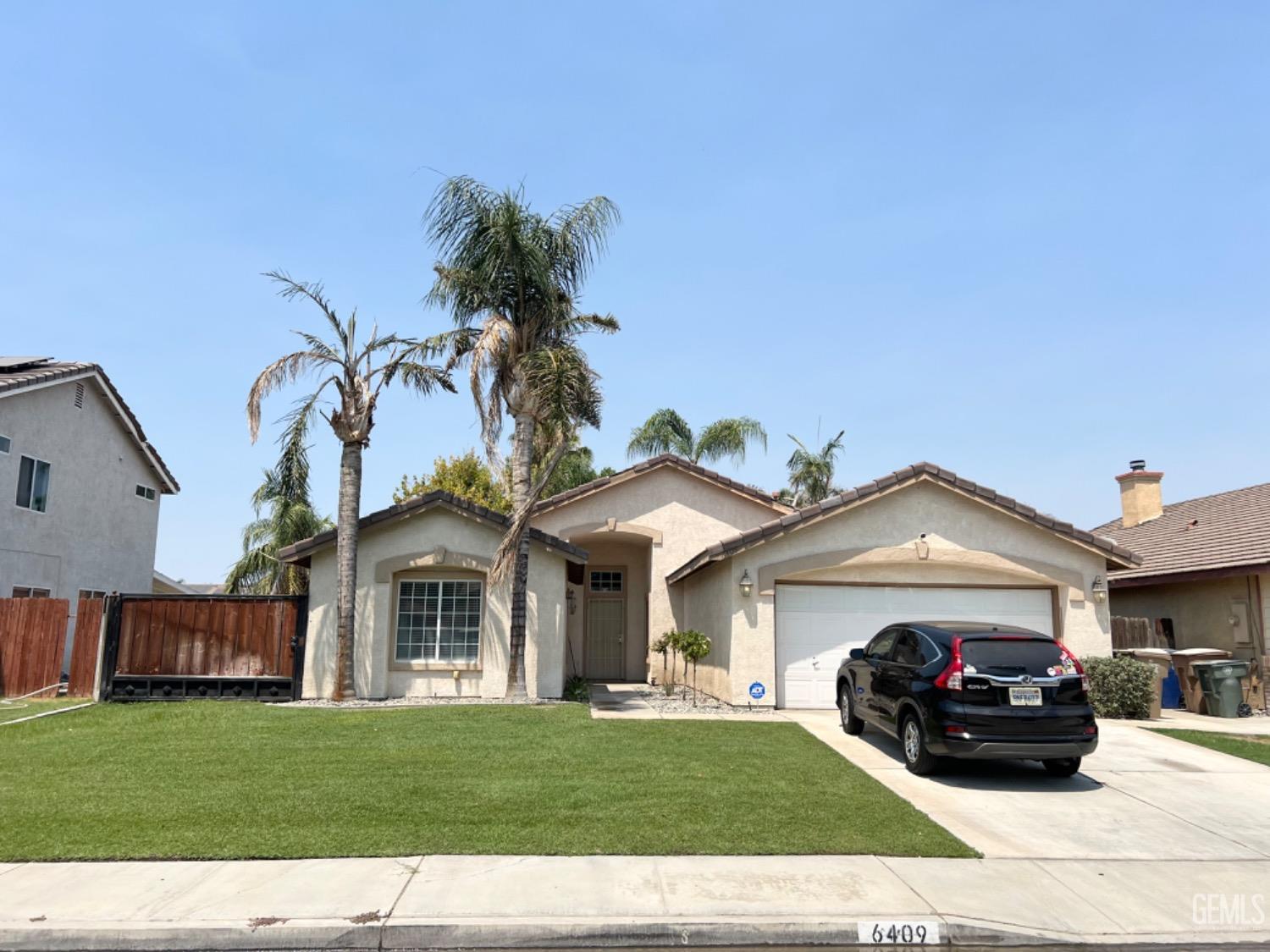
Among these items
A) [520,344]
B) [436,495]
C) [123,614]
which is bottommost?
[123,614]

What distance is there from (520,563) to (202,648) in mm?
5978

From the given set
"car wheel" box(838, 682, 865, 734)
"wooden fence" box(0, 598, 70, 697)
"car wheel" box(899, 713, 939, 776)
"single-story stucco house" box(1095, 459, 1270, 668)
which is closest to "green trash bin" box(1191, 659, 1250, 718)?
"single-story stucco house" box(1095, 459, 1270, 668)

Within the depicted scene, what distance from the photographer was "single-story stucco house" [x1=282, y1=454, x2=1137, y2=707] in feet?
49.1

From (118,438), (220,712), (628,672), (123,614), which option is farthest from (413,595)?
(118,438)

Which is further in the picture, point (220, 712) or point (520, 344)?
point (520, 344)

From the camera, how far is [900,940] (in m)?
5.36

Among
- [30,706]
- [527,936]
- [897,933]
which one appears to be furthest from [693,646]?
[30,706]

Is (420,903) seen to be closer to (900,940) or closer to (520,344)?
(900,940)

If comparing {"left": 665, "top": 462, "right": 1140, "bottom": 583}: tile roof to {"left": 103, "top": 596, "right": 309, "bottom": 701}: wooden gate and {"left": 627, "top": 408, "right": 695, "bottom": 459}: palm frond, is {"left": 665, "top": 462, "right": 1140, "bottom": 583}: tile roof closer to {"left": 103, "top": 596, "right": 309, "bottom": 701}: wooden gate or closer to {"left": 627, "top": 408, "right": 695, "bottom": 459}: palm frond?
{"left": 103, "top": 596, "right": 309, "bottom": 701}: wooden gate

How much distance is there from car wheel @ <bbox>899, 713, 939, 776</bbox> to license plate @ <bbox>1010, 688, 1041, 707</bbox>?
99 cm

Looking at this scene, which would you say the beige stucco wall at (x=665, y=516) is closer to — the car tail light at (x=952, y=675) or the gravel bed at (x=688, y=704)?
the gravel bed at (x=688, y=704)

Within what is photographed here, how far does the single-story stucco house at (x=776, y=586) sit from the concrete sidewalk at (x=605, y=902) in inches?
328

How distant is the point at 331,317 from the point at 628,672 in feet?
38.8

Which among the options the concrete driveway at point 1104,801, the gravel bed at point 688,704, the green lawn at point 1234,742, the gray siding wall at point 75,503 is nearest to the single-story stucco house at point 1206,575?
the green lawn at point 1234,742
